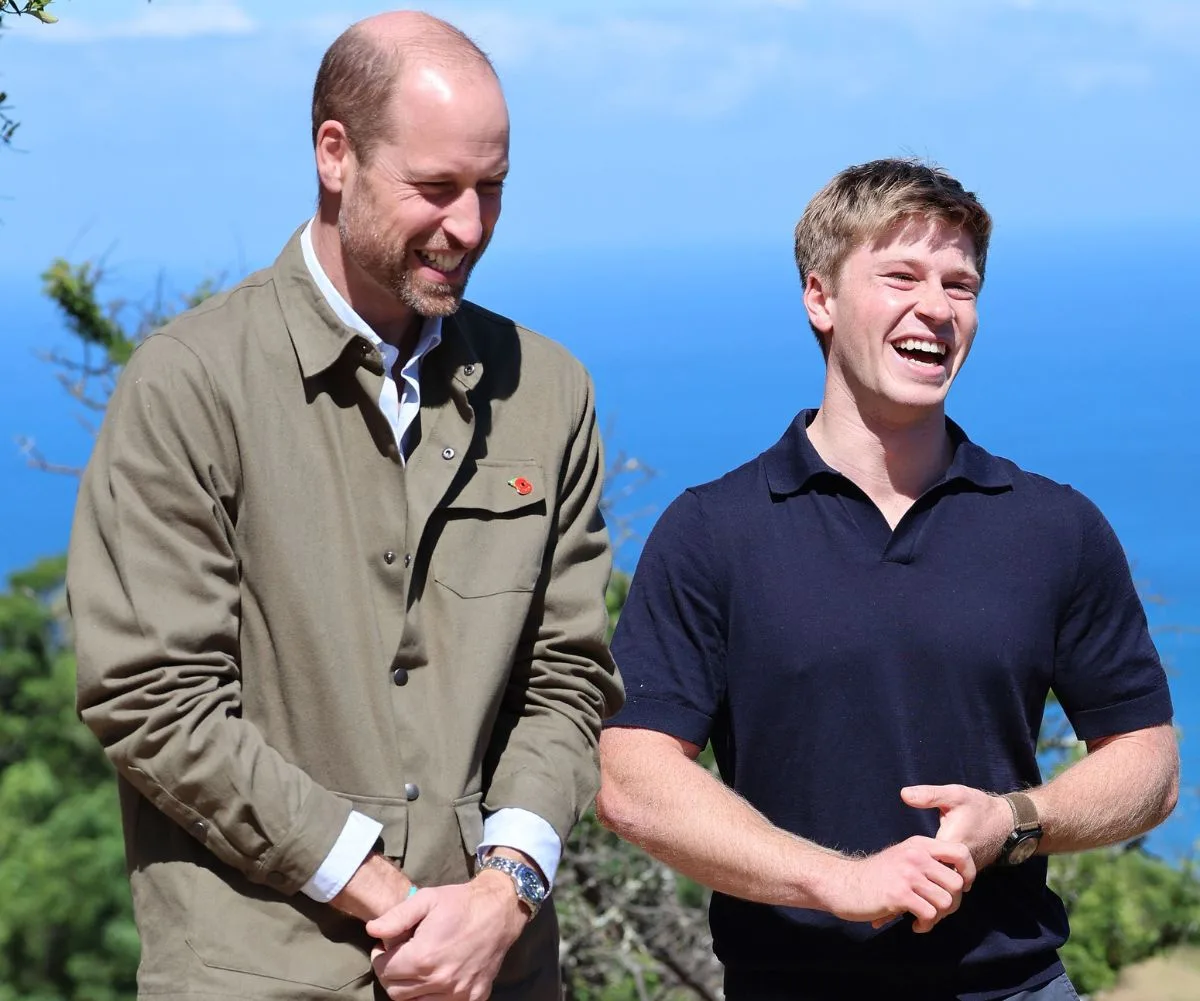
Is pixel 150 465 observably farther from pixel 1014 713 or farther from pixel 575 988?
pixel 575 988

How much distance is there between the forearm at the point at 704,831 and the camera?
2723mm

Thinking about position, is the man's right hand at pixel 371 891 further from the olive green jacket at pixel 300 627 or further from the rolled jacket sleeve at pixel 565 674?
the rolled jacket sleeve at pixel 565 674

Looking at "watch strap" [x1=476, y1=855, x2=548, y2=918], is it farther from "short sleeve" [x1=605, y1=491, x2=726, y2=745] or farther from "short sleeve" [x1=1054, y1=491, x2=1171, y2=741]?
"short sleeve" [x1=1054, y1=491, x2=1171, y2=741]

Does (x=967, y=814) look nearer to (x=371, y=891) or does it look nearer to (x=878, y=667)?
(x=878, y=667)

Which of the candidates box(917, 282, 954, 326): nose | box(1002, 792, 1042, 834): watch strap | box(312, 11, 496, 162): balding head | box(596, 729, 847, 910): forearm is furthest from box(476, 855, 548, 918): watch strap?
box(917, 282, 954, 326): nose

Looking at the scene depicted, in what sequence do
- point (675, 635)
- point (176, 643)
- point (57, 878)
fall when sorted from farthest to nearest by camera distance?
1. point (57, 878)
2. point (675, 635)
3. point (176, 643)

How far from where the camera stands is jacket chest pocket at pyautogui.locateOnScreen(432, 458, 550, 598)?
7.93ft

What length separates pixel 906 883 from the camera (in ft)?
8.53

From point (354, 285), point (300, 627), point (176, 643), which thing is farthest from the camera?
point (354, 285)

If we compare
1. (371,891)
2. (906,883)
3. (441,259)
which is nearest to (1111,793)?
(906,883)

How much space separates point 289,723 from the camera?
2332 millimetres

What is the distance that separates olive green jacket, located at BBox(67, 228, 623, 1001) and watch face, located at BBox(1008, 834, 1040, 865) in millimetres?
713

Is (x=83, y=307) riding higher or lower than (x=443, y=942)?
higher

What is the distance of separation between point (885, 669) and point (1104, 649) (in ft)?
1.31
